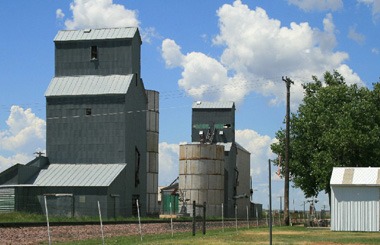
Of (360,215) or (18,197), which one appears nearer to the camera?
(360,215)

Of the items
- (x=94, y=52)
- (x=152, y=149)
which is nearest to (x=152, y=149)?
(x=152, y=149)

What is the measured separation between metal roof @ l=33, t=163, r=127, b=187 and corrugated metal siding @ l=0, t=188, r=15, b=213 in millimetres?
2249

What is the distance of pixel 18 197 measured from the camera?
6178cm

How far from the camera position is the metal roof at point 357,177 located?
46594 millimetres

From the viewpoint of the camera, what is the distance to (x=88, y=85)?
67.2m

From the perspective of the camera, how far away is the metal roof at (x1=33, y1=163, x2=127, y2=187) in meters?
61.7

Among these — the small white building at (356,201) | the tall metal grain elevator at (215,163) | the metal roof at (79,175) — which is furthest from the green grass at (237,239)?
the tall metal grain elevator at (215,163)

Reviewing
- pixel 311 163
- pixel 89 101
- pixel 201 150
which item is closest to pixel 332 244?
pixel 311 163

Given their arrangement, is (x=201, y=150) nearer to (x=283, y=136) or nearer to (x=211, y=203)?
(x=211, y=203)

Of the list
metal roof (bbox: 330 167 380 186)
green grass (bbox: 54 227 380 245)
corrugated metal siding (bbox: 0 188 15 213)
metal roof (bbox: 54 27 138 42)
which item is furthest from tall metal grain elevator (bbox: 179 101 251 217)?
green grass (bbox: 54 227 380 245)

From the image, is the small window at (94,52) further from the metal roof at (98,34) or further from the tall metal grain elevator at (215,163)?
the tall metal grain elevator at (215,163)

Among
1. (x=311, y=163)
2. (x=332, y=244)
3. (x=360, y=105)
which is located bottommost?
(x=332, y=244)

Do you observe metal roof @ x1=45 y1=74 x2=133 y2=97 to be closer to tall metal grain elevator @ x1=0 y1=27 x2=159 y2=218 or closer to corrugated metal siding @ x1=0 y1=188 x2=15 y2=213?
tall metal grain elevator @ x1=0 y1=27 x2=159 y2=218

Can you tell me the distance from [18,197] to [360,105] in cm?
2940
